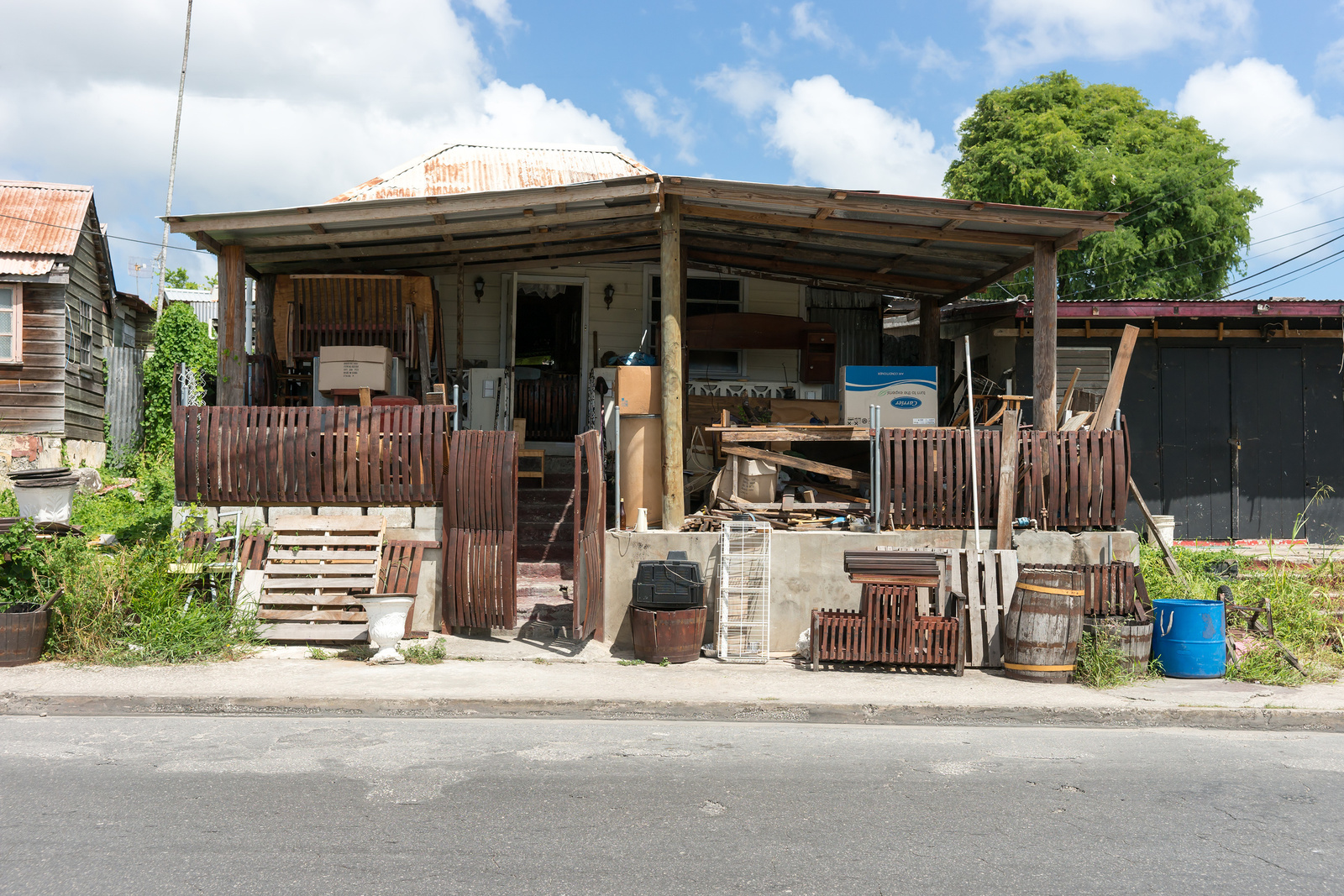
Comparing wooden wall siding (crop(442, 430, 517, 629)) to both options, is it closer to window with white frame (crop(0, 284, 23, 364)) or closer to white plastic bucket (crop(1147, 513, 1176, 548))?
white plastic bucket (crop(1147, 513, 1176, 548))

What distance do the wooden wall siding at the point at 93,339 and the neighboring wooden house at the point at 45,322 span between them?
3cm

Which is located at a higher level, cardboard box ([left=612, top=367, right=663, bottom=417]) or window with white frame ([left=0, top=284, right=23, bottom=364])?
window with white frame ([left=0, top=284, right=23, bottom=364])

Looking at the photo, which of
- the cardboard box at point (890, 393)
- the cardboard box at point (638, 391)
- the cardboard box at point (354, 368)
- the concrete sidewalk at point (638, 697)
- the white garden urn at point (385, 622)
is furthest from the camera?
the cardboard box at point (890, 393)

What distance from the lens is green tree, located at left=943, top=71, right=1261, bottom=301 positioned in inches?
976

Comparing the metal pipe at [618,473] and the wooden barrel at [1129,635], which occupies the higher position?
the metal pipe at [618,473]

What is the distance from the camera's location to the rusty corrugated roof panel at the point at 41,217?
49.5 ft

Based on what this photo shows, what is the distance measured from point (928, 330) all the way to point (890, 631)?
666cm

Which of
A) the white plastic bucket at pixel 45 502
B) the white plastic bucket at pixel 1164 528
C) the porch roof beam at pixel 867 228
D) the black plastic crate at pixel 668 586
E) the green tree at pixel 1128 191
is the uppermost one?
the green tree at pixel 1128 191

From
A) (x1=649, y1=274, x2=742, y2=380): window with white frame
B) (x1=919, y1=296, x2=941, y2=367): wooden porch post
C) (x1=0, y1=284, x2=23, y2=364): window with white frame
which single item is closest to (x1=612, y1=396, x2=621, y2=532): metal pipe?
(x1=649, y1=274, x2=742, y2=380): window with white frame

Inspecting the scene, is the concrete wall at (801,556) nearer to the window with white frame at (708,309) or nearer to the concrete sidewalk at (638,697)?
the concrete sidewalk at (638,697)

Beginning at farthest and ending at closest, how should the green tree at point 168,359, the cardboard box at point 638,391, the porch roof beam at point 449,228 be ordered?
the green tree at point 168,359, the porch roof beam at point 449,228, the cardboard box at point 638,391

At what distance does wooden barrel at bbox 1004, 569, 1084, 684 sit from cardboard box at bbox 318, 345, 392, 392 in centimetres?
787

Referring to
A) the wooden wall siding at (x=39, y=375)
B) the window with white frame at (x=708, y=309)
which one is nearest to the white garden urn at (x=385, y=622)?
the window with white frame at (x=708, y=309)

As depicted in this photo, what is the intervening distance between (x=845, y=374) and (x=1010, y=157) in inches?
677
